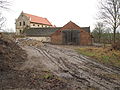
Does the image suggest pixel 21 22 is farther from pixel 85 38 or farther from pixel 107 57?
pixel 107 57

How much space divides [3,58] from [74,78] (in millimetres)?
6110

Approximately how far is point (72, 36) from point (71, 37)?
1.20 feet

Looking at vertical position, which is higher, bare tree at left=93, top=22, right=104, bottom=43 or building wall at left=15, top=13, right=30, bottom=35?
building wall at left=15, top=13, right=30, bottom=35

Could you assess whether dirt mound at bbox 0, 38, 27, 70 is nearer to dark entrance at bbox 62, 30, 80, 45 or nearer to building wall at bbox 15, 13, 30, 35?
dark entrance at bbox 62, 30, 80, 45

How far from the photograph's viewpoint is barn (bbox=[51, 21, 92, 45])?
3256 centimetres

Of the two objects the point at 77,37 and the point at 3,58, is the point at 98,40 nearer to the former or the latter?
the point at 77,37

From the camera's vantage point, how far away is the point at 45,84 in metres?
6.73

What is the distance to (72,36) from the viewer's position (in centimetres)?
3359

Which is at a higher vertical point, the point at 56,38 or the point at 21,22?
the point at 21,22

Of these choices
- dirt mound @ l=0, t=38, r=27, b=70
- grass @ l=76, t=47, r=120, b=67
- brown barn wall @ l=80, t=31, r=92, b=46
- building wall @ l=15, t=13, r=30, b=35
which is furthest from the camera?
building wall @ l=15, t=13, r=30, b=35

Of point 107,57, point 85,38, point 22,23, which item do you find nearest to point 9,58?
point 107,57

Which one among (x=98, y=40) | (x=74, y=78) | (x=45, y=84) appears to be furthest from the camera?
(x=98, y=40)

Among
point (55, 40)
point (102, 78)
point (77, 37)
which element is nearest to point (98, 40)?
point (77, 37)

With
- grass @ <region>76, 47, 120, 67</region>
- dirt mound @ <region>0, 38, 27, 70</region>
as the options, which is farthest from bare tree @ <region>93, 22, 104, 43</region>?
dirt mound @ <region>0, 38, 27, 70</region>
